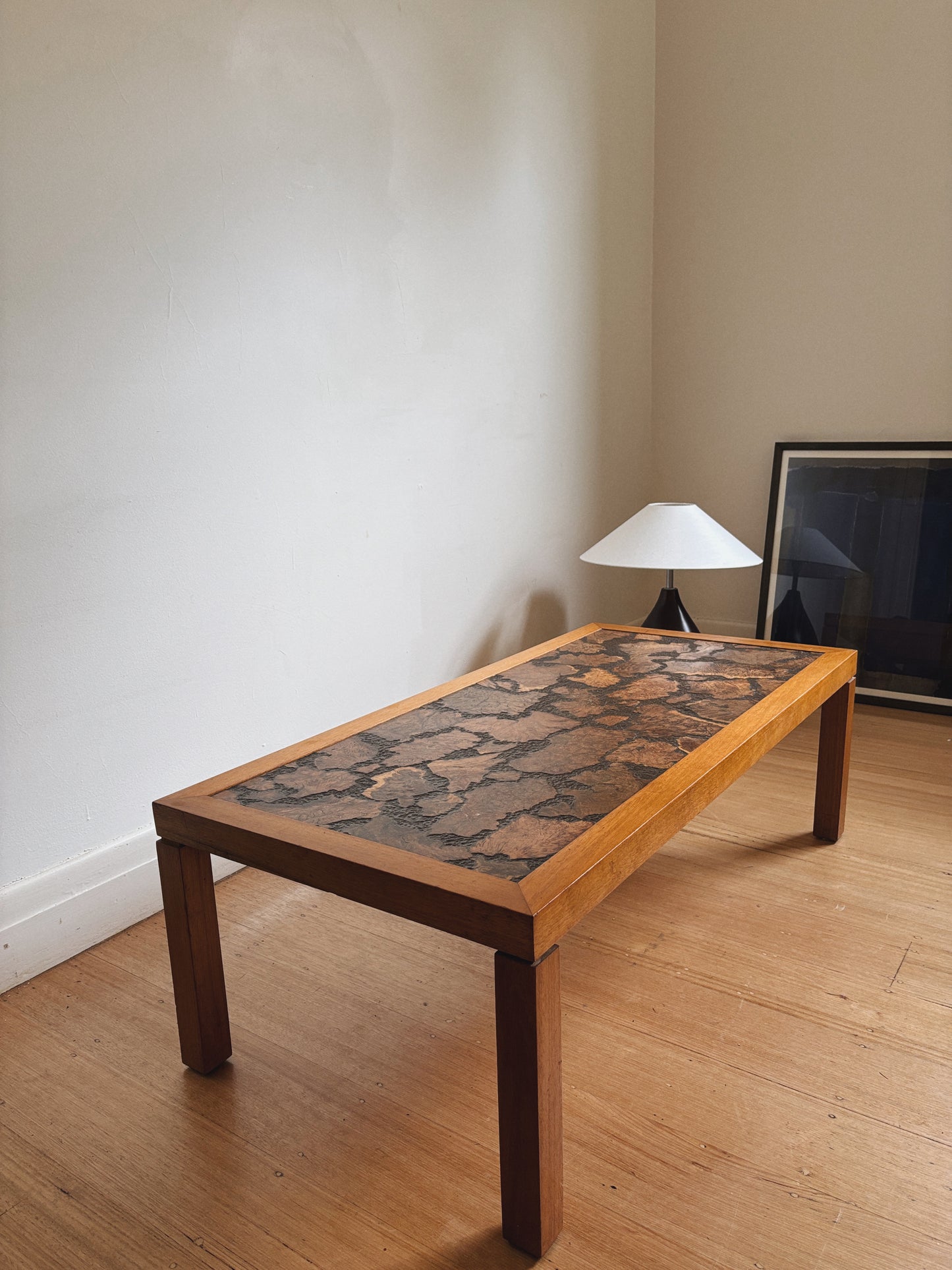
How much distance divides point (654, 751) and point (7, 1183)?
101cm

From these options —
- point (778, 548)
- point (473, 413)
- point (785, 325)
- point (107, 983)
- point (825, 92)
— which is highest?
point (825, 92)

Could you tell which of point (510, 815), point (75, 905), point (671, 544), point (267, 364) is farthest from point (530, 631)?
point (510, 815)

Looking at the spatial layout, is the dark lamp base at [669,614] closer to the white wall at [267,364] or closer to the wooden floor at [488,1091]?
the white wall at [267,364]

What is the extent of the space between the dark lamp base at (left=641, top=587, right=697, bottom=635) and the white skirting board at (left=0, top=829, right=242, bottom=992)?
1.53 meters

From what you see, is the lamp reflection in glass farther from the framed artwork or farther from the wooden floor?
the wooden floor

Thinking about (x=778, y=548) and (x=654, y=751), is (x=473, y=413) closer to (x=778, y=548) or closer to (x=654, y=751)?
(x=778, y=548)

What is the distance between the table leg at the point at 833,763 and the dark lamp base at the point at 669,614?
815 mm

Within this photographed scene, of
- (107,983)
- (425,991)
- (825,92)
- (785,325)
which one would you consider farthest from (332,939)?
(825,92)

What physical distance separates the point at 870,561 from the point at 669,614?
714 millimetres

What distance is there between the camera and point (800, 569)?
3215 millimetres

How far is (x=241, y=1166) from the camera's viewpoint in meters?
1.23

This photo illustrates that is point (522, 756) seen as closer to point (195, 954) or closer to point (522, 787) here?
point (522, 787)

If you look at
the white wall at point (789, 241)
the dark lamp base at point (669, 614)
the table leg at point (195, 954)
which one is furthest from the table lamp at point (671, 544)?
the table leg at point (195, 954)

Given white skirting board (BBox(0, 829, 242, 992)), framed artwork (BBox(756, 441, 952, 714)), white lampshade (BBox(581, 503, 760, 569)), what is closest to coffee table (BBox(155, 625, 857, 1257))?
white skirting board (BBox(0, 829, 242, 992))
